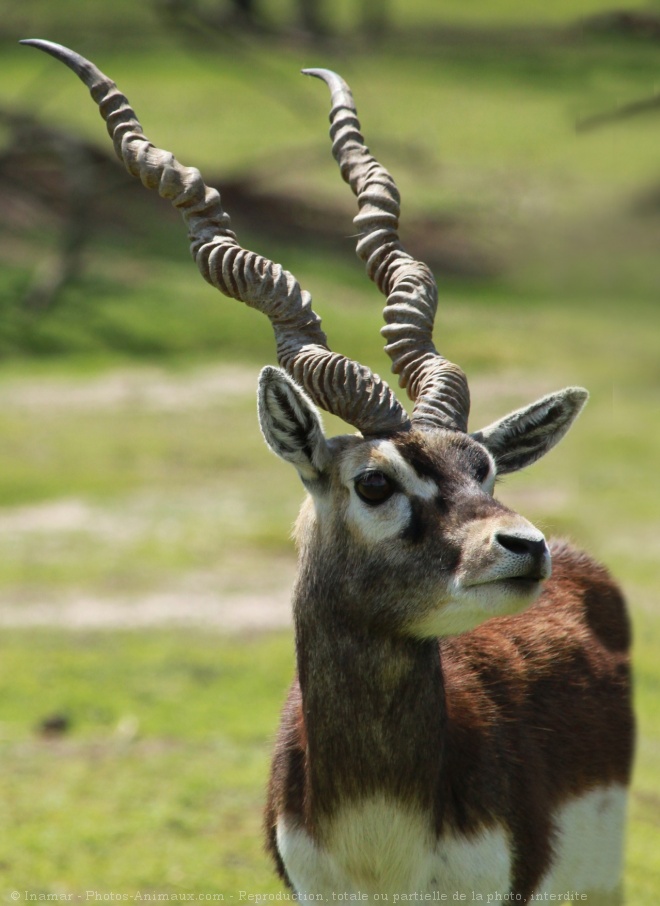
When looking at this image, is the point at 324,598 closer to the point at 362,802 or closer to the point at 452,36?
the point at 362,802

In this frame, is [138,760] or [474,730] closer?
[474,730]

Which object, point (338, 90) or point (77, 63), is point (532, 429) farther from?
point (77, 63)

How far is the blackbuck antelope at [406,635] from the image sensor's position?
4.39 meters

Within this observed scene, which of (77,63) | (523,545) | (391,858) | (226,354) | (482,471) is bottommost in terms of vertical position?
(391,858)

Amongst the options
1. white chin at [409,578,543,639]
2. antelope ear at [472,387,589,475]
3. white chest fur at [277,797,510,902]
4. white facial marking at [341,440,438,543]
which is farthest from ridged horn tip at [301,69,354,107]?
white chest fur at [277,797,510,902]

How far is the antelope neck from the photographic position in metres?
4.53

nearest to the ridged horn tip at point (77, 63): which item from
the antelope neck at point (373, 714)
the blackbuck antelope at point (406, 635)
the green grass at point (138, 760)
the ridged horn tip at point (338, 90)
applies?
the blackbuck antelope at point (406, 635)

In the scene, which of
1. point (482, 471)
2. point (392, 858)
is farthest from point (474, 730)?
point (482, 471)

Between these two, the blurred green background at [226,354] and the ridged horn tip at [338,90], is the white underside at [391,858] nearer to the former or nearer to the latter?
the blurred green background at [226,354]

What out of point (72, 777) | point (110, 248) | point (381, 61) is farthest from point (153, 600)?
point (381, 61)

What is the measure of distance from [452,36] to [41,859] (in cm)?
3346

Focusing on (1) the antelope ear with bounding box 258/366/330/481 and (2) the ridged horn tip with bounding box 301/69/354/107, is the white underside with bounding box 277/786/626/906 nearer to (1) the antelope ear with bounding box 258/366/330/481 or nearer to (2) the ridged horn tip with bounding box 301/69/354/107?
(1) the antelope ear with bounding box 258/366/330/481

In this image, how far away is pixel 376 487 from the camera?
4461mm

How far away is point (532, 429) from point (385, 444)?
0.76 m
